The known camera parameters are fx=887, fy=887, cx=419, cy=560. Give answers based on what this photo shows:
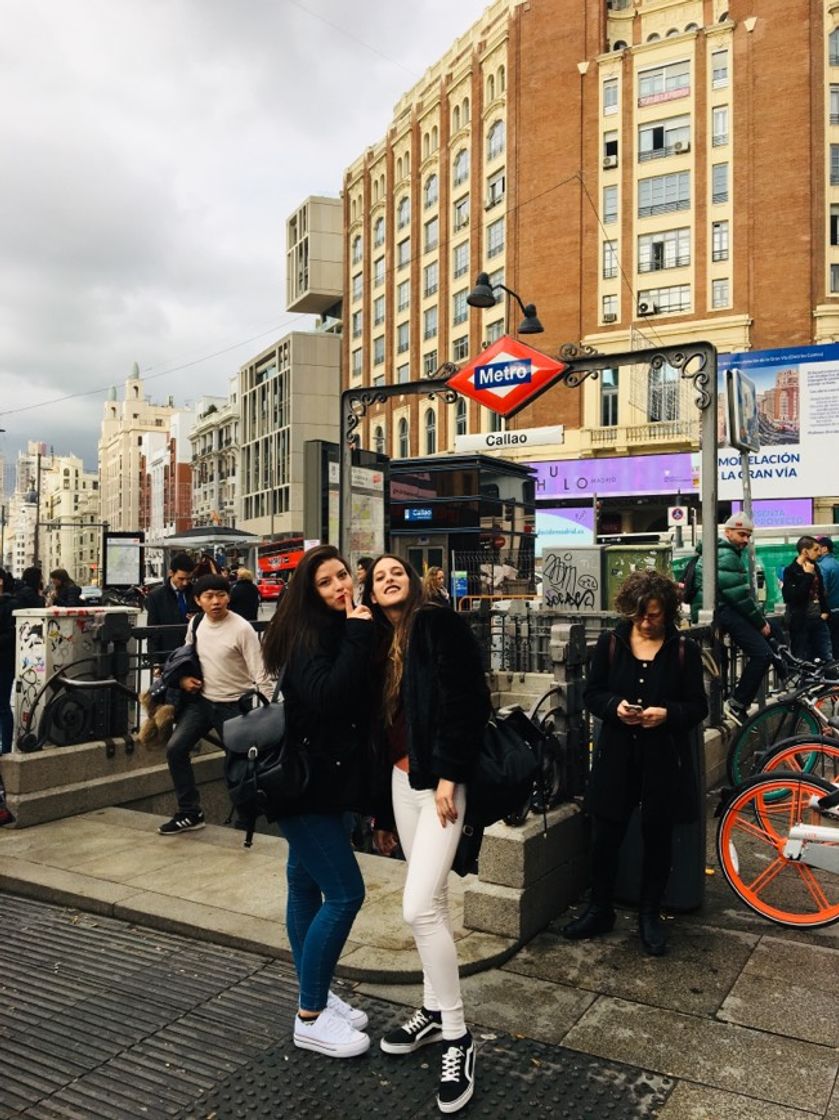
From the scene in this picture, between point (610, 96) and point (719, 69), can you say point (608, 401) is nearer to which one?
point (610, 96)

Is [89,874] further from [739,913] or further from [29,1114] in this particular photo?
[739,913]

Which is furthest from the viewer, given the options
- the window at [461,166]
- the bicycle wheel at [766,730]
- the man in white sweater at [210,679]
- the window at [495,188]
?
the window at [461,166]

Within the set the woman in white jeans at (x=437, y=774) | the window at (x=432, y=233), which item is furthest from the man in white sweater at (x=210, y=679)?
the window at (x=432, y=233)

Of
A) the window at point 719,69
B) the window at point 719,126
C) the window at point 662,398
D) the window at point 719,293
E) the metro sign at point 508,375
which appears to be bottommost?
the metro sign at point 508,375

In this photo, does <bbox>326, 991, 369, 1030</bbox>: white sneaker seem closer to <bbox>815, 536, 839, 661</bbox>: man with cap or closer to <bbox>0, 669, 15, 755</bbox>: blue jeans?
<bbox>0, 669, 15, 755</bbox>: blue jeans

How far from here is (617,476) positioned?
37.7 m

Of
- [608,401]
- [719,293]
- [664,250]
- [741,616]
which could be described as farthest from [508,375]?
[664,250]

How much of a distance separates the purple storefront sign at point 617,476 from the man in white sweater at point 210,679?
29.9 metres

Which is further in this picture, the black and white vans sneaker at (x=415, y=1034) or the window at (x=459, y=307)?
the window at (x=459, y=307)

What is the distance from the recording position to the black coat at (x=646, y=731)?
14.2ft

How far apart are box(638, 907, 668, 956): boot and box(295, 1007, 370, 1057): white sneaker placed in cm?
158

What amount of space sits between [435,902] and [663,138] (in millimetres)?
42452

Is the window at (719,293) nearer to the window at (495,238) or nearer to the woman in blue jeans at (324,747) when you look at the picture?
the window at (495,238)

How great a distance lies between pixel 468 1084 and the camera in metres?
3.01
